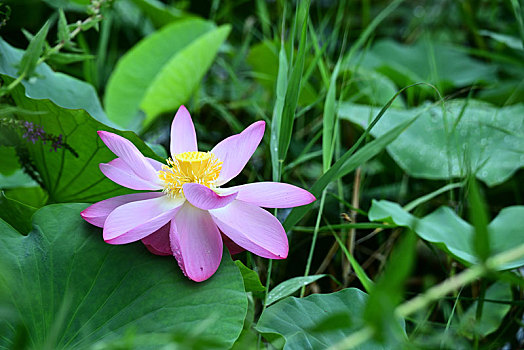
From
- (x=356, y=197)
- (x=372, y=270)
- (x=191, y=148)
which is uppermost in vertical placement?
(x=191, y=148)

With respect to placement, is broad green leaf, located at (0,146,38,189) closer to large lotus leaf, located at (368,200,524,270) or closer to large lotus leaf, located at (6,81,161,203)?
large lotus leaf, located at (6,81,161,203)

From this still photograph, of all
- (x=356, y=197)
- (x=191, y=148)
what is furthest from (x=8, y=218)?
(x=356, y=197)

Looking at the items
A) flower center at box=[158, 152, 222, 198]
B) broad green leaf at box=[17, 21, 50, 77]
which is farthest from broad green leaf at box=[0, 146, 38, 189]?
flower center at box=[158, 152, 222, 198]

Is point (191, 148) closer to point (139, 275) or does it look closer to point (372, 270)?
point (139, 275)

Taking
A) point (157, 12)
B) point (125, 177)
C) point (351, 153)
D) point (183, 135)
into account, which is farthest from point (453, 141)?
point (157, 12)

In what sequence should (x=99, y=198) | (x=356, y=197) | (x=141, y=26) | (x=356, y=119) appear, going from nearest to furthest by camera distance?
(x=99, y=198), (x=356, y=197), (x=356, y=119), (x=141, y=26)

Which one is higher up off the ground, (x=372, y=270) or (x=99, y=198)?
(x=99, y=198)

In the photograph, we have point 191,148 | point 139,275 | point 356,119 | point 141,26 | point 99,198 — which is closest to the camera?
point 139,275

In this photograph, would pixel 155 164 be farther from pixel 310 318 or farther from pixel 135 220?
pixel 310 318
